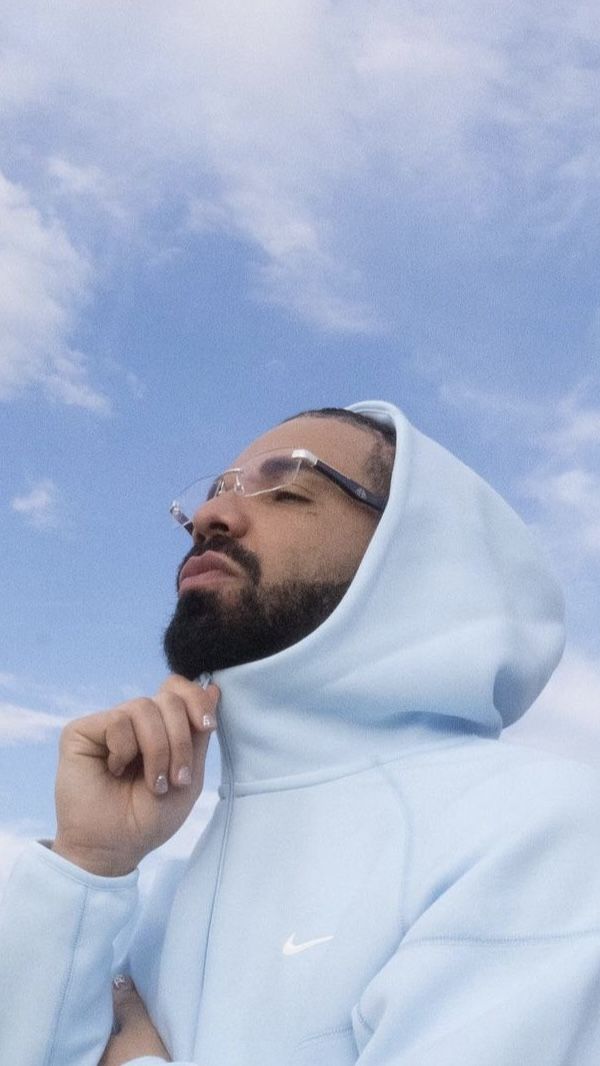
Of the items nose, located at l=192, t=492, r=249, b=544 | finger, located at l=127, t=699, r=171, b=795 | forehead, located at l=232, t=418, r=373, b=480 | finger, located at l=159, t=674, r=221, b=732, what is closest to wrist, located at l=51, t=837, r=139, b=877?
finger, located at l=127, t=699, r=171, b=795

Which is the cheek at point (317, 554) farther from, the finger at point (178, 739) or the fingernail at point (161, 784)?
the fingernail at point (161, 784)

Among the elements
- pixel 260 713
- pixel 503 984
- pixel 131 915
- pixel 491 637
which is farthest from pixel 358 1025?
pixel 491 637

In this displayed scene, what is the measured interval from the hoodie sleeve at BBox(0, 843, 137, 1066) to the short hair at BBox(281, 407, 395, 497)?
1.57 metres

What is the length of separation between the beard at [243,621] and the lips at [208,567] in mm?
29

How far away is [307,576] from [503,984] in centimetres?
137

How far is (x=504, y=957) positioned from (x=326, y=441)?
1.90m

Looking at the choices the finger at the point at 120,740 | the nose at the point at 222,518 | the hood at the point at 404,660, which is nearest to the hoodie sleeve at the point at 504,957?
the hood at the point at 404,660

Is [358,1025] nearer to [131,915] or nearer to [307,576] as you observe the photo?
[131,915]

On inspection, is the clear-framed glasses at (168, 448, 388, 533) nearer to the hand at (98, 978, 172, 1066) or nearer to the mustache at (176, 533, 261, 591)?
the mustache at (176, 533, 261, 591)

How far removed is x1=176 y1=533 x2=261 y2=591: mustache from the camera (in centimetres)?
319

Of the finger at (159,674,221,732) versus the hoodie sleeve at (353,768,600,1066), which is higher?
the finger at (159,674,221,732)

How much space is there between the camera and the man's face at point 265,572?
3115mm

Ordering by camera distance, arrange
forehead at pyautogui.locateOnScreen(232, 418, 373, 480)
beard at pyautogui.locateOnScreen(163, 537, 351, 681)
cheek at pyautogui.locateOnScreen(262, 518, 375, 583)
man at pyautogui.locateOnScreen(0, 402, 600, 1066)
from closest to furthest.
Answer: man at pyautogui.locateOnScreen(0, 402, 600, 1066)
beard at pyautogui.locateOnScreen(163, 537, 351, 681)
cheek at pyautogui.locateOnScreen(262, 518, 375, 583)
forehead at pyautogui.locateOnScreen(232, 418, 373, 480)

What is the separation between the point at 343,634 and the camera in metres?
3.00
